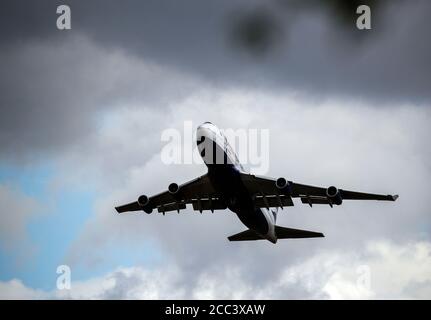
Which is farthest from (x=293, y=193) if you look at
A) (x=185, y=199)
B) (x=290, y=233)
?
(x=185, y=199)

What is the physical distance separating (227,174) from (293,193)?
308 inches

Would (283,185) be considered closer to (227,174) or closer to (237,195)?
(237,195)

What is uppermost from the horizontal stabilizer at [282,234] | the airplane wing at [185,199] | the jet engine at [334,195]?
the airplane wing at [185,199]

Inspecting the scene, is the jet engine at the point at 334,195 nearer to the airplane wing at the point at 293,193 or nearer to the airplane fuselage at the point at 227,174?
the airplane wing at the point at 293,193

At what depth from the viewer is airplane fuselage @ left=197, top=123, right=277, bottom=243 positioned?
4650 centimetres

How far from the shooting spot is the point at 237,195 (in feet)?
166

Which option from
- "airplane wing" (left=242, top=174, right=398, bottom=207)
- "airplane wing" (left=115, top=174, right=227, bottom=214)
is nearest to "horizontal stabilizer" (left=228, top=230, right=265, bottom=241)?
"airplane wing" (left=115, top=174, right=227, bottom=214)

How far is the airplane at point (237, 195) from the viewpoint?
155 ft

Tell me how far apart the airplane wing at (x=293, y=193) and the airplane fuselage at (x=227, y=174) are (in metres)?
0.99

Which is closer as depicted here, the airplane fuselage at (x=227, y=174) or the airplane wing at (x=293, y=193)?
the airplane fuselage at (x=227, y=174)

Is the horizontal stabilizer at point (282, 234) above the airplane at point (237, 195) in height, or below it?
below

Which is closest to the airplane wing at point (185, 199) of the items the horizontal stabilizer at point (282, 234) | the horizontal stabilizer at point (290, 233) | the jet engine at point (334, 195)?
the horizontal stabilizer at point (282, 234)
